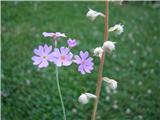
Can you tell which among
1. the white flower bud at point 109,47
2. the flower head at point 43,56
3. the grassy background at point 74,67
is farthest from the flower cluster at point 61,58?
the grassy background at point 74,67

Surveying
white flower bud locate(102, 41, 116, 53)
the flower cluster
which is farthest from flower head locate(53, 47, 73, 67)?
white flower bud locate(102, 41, 116, 53)

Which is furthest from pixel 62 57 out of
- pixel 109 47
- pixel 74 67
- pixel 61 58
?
pixel 74 67

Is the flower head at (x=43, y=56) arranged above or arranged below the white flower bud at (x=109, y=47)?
below

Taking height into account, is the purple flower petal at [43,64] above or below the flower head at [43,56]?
below

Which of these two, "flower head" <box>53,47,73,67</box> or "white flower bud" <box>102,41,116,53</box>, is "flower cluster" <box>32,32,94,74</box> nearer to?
"flower head" <box>53,47,73,67</box>

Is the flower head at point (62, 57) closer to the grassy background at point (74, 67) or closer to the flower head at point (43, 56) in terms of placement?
the flower head at point (43, 56)

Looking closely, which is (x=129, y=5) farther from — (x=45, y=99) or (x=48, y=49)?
(x=48, y=49)

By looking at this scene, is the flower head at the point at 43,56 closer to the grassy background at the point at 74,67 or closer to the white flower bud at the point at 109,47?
the white flower bud at the point at 109,47

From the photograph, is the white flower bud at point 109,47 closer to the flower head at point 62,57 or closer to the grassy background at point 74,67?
the flower head at point 62,57

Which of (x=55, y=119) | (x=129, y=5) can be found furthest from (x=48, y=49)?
(x=129, y=5)

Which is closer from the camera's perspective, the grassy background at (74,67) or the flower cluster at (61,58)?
the flower cluster at (61,58)
